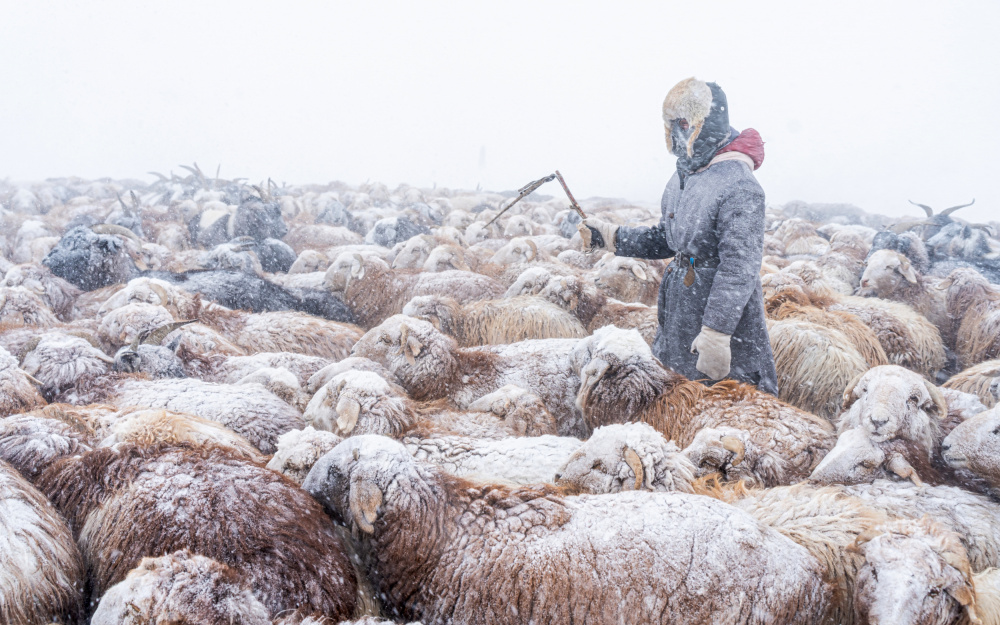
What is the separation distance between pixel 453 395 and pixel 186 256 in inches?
276

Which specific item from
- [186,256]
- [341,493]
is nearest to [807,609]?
[341,493]

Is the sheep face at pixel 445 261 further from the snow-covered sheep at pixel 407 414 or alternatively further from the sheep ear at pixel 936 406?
the sheep ear at pixel 936 406

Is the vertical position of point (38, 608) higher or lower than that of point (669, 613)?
lower

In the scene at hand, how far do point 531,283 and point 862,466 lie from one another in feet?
12.3

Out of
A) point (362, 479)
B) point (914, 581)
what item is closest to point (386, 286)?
point (362, 479)

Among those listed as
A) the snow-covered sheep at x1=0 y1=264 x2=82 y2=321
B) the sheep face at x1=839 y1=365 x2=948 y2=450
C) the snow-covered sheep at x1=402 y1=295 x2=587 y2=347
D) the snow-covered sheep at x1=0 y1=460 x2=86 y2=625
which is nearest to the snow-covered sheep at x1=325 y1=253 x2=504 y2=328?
the snow-covered sheep at x1=402 y1=295 x2=587 y2=347

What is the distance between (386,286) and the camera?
6.95m

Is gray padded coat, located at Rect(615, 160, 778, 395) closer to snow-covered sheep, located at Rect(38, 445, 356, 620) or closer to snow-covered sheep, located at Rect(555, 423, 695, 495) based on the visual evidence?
snow-covered sheep, located at Rect(555, 423, 695, 495)

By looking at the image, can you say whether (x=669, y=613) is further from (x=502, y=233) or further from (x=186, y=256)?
(x=502, y=233)

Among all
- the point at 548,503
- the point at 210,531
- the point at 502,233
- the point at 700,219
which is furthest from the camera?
the point at 502,233

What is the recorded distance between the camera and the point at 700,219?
10.7 ft

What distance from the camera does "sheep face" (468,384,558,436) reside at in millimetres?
3484

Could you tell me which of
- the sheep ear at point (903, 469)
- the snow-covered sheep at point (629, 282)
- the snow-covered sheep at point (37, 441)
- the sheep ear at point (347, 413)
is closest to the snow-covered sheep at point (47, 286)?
the snow-covered sheep at point (37, 441)

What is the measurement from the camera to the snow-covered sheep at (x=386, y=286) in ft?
21.5
